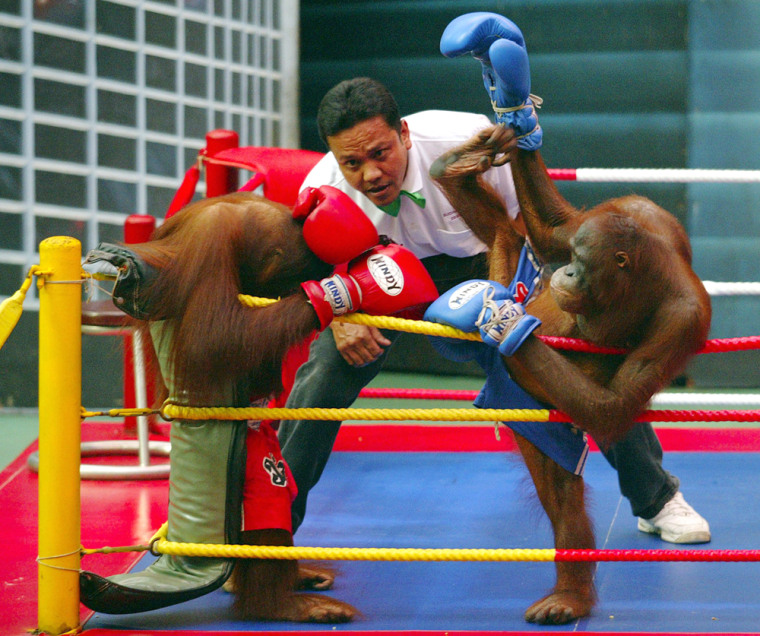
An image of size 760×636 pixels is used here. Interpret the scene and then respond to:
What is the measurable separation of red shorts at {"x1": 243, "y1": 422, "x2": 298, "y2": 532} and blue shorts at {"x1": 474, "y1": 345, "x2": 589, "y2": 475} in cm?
49

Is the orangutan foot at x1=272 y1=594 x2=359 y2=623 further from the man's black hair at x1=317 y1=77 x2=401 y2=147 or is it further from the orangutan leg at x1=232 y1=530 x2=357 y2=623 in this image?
the man's black hair at x1=317 y1=77 x2=401 y2=147

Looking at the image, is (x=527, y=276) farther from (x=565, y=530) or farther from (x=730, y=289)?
(x=730, y=289)

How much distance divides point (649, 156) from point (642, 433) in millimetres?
2520

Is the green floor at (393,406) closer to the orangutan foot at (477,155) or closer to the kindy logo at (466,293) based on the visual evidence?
the orangutan foot at (477,155)

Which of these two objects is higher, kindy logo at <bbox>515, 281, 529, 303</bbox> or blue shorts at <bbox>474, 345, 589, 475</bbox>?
kindy logo at <bbox>515, 281, 529, 303</bbox>

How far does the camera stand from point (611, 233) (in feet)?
6.12

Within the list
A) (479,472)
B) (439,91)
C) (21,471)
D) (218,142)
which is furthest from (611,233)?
(439,91)

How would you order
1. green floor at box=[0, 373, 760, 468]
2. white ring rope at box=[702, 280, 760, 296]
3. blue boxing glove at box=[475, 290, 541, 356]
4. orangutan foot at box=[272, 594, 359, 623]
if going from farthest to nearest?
green floor at box=[0, 373, 760, 468] → white ring rope at box=[702, 280, 760, 296] → orangutan foot at box=[272, 594, 359, 623] → blue boxing glove at box=[475, 290, 541, 356]

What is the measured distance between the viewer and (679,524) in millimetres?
2539

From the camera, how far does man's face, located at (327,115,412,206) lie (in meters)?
2.37

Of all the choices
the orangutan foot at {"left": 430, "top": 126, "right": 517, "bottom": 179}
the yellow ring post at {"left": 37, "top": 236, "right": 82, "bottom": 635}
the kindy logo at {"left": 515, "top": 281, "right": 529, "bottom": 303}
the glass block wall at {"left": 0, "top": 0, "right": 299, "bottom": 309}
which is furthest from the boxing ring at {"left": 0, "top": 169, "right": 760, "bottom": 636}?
the glass block wall at {"left": 0, "top": 0, "right": 299, "bottom": 309}

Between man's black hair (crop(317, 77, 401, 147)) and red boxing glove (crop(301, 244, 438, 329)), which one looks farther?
man's black hair (crop(317, 77, 401, 147))

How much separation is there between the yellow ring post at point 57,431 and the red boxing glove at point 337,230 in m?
0.46

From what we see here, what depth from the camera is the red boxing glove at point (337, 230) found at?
190 cm
